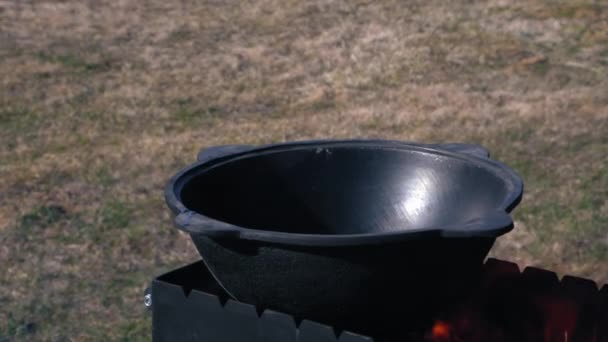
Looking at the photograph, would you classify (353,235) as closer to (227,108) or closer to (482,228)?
(482,228)

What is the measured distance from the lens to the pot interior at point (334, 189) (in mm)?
2807

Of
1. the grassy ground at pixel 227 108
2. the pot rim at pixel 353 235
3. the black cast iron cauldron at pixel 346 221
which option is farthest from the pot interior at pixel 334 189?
the grassy ground at pixel 227 108

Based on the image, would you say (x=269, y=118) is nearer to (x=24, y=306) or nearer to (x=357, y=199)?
(x=24, y=306)

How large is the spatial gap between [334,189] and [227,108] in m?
5.25

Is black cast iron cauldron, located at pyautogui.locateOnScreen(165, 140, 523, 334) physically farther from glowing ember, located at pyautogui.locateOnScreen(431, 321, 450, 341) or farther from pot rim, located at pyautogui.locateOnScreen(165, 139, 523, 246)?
glowing ember, located at pyautogui.locateOnScreen(431, 321, 450, 341)

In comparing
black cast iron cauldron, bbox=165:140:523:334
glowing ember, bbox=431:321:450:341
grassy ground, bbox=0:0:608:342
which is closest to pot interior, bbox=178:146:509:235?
black cast iron cauldron, bbox=165:140:523:334

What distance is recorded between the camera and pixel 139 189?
21.1 ft

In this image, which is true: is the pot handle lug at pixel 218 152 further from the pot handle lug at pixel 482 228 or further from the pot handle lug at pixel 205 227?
the pot handle lug at pixel 482 228

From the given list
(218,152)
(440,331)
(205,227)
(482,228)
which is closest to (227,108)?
(218,152)

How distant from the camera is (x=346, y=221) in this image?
114 inches

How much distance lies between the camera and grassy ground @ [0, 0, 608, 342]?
211 inches

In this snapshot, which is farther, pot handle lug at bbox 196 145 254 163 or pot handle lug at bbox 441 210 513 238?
pot handle lug at bbox 196 145 254 163

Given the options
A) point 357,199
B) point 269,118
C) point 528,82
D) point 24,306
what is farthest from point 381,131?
point 357,199

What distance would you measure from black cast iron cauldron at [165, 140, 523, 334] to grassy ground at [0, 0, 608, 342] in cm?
209
